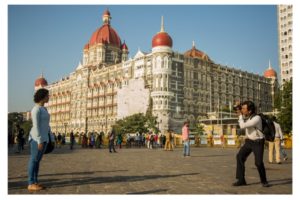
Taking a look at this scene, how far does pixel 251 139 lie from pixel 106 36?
72049mm

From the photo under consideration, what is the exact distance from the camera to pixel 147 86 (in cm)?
5500

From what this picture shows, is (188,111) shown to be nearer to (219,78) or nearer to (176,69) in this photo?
(176,69)

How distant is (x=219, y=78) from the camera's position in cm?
6316

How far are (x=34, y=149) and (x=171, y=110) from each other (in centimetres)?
4698

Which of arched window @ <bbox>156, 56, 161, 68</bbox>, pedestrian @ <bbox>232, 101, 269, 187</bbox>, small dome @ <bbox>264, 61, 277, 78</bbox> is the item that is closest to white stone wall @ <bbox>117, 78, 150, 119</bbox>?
arched window @ <bbox>156, 56, 161, 68</bbox>

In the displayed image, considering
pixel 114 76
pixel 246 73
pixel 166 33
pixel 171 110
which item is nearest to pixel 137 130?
pixel 171 110

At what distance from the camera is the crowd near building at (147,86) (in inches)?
2072

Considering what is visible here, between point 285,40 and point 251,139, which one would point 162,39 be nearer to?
point 285,40

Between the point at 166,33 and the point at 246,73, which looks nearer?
the point at 166,33

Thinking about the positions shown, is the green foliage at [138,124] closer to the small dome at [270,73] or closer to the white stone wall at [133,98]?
the white stone wall at [133,98]

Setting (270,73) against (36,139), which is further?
(270,73)

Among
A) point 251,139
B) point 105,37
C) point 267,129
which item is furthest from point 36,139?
point 105,37

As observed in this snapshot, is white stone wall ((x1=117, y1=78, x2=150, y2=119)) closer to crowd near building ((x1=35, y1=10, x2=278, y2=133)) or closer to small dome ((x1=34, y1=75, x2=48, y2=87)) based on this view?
crowd near building ((x1=35, y1=10, x2=278, y2=133))

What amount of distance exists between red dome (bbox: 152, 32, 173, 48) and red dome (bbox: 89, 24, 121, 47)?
2373 centimetres
